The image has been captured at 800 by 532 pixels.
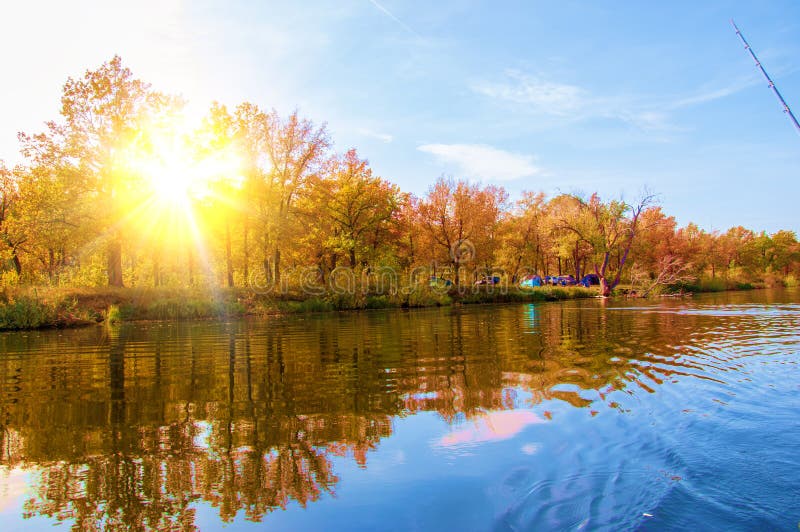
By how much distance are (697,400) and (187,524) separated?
687cm

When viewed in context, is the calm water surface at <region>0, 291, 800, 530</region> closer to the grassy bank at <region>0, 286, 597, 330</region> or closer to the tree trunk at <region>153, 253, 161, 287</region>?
the grassy bank at <region>0, 286, 597, 330</region>

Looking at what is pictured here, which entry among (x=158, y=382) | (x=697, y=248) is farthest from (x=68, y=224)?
(x=697, y=248)

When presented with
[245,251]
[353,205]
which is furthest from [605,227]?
[245,251]

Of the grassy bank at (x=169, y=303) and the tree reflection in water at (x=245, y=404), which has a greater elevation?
the grassy bank at (x=169, y=303)

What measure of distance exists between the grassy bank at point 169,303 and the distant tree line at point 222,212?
2.22 metres

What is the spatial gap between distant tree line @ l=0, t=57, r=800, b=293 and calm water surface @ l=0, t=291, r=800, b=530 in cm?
2571

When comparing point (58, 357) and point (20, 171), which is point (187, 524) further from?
point (20, 171)

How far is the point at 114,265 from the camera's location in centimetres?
3531

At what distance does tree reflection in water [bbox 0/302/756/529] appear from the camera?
452 cm

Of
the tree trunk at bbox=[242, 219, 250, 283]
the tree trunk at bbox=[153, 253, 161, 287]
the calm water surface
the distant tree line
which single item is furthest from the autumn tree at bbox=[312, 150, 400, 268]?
the calm water surface

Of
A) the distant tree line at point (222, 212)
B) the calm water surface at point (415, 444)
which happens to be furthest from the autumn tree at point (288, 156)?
the calm water surface at point (415, 444)

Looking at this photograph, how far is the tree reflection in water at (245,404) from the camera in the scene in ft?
14.8

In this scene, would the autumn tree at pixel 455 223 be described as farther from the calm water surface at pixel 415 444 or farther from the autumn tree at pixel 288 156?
the calm water surface at pixel 415 444

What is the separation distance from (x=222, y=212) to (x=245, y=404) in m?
33.8
